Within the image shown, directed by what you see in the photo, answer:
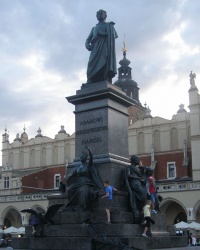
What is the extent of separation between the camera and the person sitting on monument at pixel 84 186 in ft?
31.7

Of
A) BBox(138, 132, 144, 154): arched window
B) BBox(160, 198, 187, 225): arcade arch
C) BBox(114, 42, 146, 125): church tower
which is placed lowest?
BBox(160, 198, 187, 225): arcade arch

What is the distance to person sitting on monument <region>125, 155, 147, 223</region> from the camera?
9.59m

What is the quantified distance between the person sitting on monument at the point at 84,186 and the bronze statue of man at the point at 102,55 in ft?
7.39

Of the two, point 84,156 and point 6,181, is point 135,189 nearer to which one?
point 84,156

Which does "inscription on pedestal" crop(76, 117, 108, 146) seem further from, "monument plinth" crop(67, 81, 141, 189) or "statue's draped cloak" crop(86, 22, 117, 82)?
"statue's draped cloak" crop(86, 22, 117, 82)

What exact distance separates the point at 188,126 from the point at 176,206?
9153 millimetres

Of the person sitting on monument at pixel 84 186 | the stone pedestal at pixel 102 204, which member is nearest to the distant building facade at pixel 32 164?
the stone pedestal at pixel 102 204

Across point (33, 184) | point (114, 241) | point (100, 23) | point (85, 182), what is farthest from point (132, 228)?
point (33, 184)

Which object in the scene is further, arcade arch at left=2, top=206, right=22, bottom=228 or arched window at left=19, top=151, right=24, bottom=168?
arched window at left=19, top=151, right=24, bottom=168

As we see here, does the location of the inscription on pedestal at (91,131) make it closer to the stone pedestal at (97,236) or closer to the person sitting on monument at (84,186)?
the person sitting on monument at (84,186)

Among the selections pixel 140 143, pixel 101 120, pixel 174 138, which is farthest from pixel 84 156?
pixel 140 143

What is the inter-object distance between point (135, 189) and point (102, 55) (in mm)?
3671

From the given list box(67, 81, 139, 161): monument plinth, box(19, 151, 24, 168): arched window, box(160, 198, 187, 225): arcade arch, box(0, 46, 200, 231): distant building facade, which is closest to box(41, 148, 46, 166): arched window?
box(0, 46, 200, 231): distant building facade

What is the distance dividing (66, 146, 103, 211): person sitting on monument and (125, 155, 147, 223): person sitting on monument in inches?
25.2
